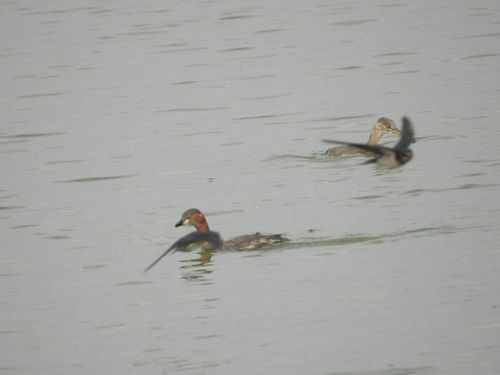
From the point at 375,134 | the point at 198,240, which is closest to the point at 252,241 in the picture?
the point at 198,240

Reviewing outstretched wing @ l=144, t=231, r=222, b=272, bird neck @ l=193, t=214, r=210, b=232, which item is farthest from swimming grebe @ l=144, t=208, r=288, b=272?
bird neck @ l=193, t=214, r=210, b=232

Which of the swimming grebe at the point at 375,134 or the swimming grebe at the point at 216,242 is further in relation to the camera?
the swimming grebe at the point at 375,134

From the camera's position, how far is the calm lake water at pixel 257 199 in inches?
405

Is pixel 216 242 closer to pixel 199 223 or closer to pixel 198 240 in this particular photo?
pixel 198 240

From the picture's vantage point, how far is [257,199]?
15.8 m

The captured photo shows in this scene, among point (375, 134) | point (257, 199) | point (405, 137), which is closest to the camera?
point (405, 137)

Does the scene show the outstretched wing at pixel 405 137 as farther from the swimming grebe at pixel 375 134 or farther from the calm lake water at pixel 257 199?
the swimming grebe at pixel 375 134

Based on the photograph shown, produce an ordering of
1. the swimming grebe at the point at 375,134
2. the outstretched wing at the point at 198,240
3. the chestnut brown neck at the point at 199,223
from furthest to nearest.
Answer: the swimming grebe at the point at 375,134 → the chestnut brown neck at the point at 199,223 → the outstretched wing at the point at 198,240

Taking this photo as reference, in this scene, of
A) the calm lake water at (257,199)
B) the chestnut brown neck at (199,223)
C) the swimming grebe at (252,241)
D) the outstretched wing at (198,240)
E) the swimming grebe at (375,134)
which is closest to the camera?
the calm lake water at (257,199)

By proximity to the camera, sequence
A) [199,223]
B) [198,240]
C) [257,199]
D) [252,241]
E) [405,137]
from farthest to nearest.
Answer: [257,199] < [405,137] < [199,223] < [198,240] < [252,241]

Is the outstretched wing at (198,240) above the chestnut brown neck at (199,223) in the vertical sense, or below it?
below

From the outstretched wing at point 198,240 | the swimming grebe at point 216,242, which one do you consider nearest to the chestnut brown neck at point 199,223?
the swimming grebe at point 216,242

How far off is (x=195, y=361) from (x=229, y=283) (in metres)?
2.17

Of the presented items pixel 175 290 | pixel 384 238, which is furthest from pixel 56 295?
pixel 384 238
